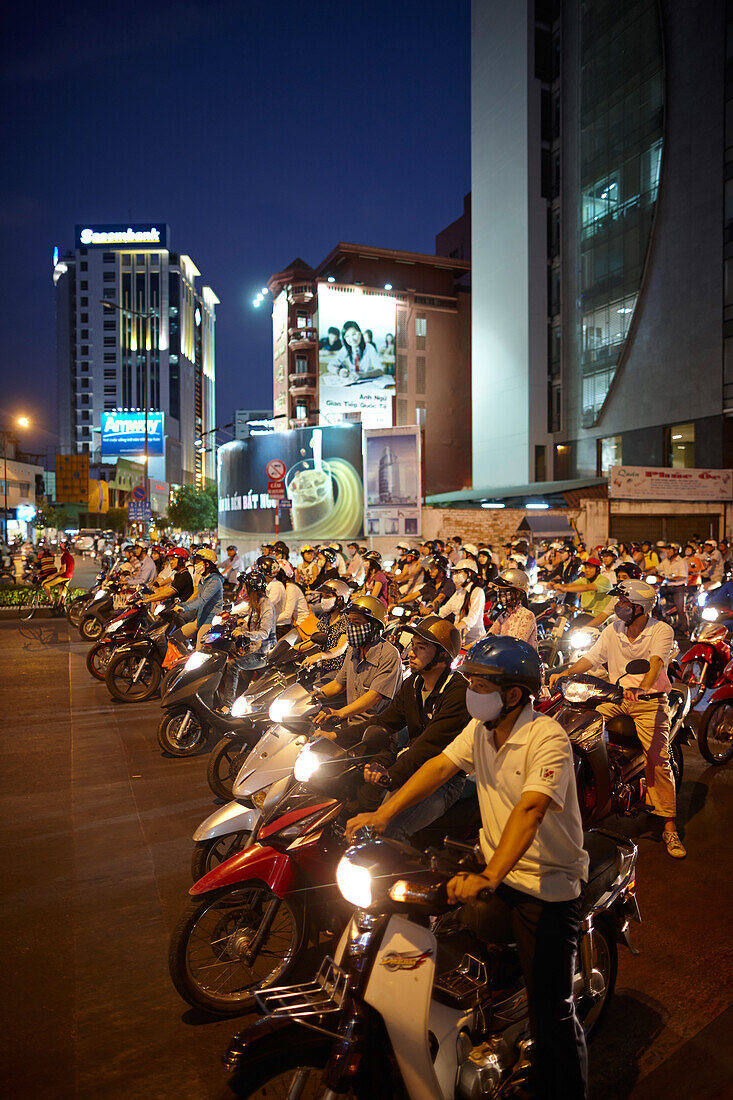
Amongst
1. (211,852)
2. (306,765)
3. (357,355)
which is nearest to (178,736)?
(211,852)

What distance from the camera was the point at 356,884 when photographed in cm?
229

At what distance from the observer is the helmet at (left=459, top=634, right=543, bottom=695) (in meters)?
2.43

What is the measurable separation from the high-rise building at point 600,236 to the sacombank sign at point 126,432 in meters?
53.7

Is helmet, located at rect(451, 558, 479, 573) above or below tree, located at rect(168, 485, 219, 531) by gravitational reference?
below

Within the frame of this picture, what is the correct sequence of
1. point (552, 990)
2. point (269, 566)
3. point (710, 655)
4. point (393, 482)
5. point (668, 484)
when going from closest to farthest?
1. point (552, 990)
2. point (710, 655)
3. point (269, 566)
4. point (393, 482)
5. point (668, 484)

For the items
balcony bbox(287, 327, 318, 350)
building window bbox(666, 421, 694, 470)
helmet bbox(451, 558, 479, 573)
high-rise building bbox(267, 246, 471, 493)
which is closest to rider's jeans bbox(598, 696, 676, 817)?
helmet bbox(451, 558, 479, 573)

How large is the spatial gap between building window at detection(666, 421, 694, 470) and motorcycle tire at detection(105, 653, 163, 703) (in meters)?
37.6

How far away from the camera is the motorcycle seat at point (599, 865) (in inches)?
109

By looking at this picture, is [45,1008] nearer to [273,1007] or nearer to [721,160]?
[273,1007]

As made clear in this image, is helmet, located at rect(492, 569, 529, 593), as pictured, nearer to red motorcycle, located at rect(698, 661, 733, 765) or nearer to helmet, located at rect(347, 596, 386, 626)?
red motorcycle, located at rect(698, 661, 733, 765)

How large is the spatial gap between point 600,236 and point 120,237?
12104 cm

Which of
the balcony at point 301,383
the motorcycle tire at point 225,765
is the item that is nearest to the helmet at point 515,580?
the motorcycle tire at point 225,765

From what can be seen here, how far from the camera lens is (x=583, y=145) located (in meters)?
48.6

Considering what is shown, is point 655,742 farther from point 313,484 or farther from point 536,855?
point 313,484
